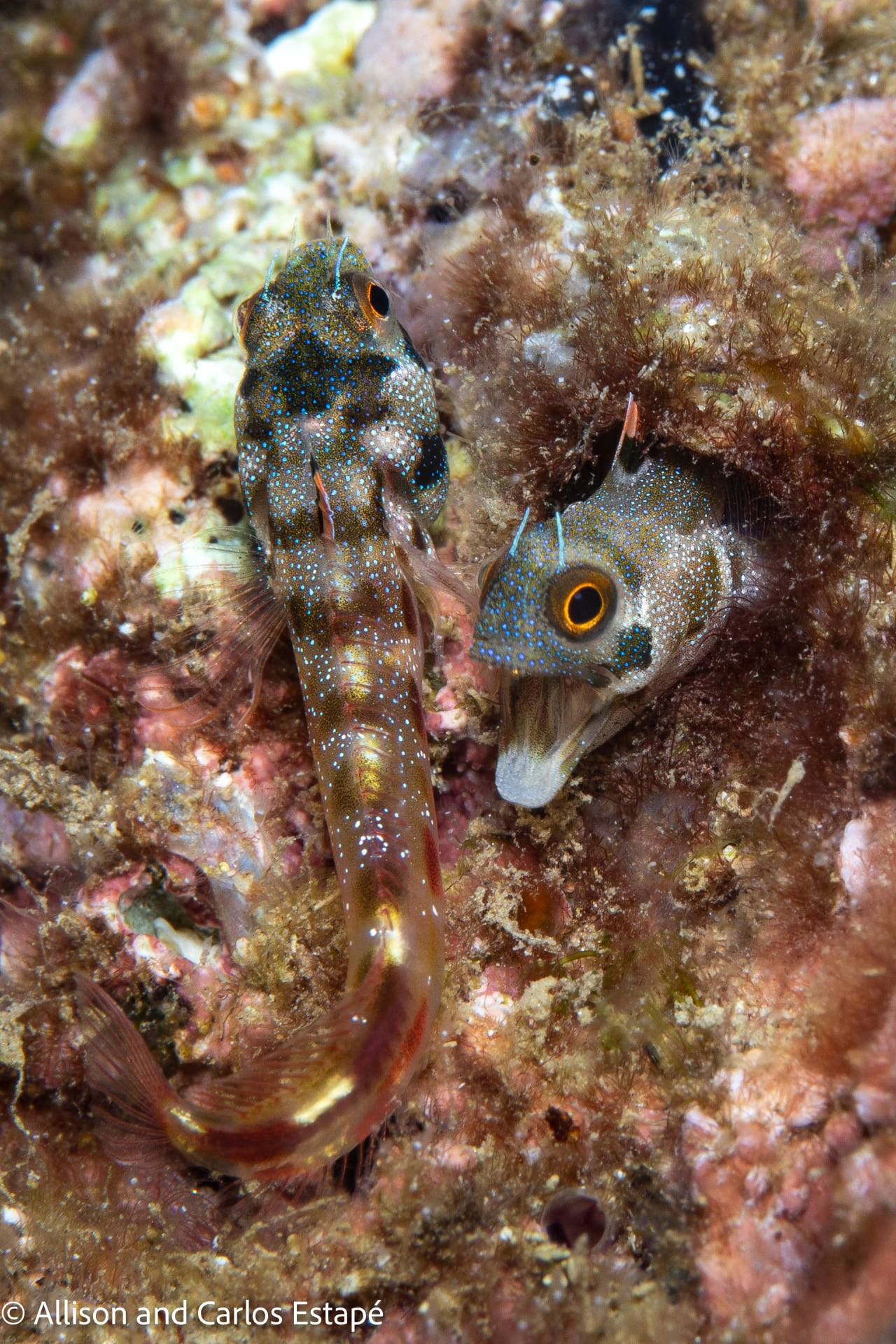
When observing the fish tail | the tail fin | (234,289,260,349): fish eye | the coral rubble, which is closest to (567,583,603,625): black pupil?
the coral rubble

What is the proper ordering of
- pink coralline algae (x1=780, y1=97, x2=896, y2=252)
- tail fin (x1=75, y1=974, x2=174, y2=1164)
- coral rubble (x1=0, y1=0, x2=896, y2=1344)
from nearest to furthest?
coral rubble (x1=0, y1=0, x2=896, y2=1344), tail fin (x1=75, y1=974, x2=174, y2=1164), pink coralline algae (x1=780, y1=97, x2=896, y2=252)

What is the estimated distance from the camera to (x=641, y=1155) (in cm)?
297

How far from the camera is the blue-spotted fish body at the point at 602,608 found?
120 inches

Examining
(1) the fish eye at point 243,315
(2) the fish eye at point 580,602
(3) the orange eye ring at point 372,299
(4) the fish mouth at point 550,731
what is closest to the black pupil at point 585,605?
(2) the fish eye at point 580,602

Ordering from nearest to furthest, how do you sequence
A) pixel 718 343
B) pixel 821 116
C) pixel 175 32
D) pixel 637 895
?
pixel 718 343, pixel 637 895, pixel 821 116, pixel 175 32

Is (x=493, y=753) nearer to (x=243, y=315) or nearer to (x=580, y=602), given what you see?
(x=580, y=602)

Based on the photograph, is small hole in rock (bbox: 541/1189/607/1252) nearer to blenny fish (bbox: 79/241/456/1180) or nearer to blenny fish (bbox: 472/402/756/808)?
blenny fish (bbox: 79/241/456/1180)

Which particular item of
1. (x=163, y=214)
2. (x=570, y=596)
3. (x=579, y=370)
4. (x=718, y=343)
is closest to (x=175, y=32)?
(x=163, y=214)

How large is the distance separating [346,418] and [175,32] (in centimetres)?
494

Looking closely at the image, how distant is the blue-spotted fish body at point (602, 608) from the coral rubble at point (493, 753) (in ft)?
0.56

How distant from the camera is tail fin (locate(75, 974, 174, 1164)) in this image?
312 centimetres

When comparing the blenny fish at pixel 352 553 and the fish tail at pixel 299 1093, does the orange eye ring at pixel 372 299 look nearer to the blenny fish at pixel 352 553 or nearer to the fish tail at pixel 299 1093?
the blenny fish at pixel 352 553

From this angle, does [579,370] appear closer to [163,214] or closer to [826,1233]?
[826,1233]

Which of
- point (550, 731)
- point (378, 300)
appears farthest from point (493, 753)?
point (378, 300)
